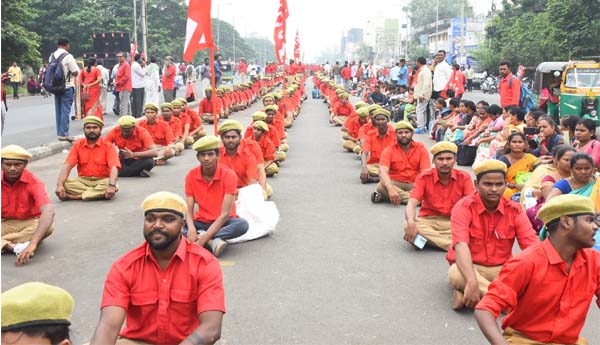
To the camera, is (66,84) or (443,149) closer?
(443,149)

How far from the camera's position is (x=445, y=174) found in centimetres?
720

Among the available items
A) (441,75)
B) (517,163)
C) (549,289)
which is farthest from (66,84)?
Answer: (549,289)

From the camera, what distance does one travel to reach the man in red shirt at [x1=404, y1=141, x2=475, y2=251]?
7.18 metres

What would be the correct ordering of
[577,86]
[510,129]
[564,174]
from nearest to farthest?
[564,174] < [510,129] < [577,86]

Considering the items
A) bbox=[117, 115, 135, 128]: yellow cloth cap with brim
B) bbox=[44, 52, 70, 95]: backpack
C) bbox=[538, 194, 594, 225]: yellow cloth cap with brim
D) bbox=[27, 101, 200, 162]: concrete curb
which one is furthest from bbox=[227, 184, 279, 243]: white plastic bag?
bbox=[44, 52, 70, 95]: backpack

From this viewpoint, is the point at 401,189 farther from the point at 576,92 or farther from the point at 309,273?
the point at 576,92

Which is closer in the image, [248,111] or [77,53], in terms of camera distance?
[248,111]

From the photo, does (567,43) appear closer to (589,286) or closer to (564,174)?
(564,174)

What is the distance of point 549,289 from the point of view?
3.87 metres

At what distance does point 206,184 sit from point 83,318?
2.20 metres

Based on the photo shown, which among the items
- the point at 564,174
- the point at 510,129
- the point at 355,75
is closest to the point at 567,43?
the point at 355,75

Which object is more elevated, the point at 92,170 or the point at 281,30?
the point at 281,30

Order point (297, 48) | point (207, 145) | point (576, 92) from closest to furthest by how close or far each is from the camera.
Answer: point (207, 145) < point (576, 92) < point (297, 48)

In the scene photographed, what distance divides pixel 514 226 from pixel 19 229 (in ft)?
16.0
